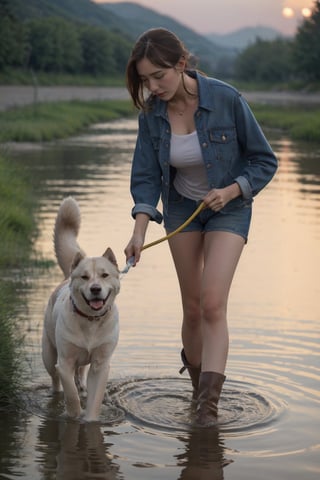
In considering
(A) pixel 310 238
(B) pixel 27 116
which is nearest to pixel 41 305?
(A) pixel 310 238

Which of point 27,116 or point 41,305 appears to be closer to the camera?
point 41,305

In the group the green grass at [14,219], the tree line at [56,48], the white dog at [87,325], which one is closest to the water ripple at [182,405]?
the white dog at [87,325]

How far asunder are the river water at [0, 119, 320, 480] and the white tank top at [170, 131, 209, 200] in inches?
49.1

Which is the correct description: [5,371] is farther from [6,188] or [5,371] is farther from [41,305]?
[6,188]

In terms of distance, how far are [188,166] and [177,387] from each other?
1500 mm

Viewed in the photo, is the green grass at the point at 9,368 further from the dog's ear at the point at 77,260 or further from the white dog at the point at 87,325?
the dog's ear at the point at 77,260

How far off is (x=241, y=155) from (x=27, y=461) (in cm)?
203

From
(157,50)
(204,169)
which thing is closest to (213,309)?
(204,169)

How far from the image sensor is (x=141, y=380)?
689 centimetres

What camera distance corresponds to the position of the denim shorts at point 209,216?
598 centimetres

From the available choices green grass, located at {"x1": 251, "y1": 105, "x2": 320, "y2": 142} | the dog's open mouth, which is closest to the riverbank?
green grass, located at {"x1": 251, "y1": 105, "x2": 320, "y2": 142}

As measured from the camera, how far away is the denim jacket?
19.3 feet

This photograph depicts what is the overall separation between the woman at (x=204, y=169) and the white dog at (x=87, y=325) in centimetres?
30

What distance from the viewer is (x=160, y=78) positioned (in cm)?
573
